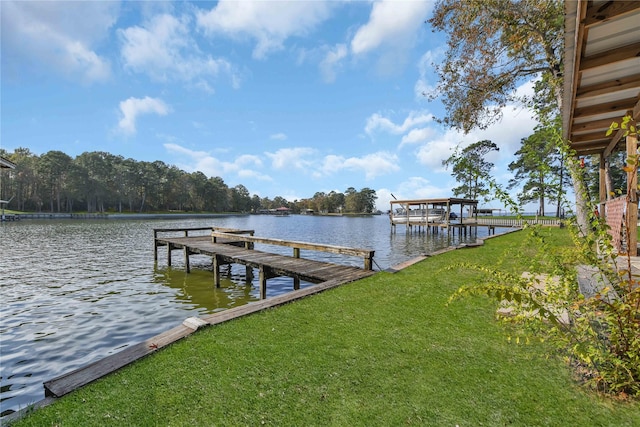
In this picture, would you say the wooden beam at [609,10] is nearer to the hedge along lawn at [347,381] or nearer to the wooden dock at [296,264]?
the hedge along lawn at [347,381]

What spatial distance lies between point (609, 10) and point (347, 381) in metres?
3.82

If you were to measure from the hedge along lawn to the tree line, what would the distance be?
71.1 metres

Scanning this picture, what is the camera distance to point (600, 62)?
129 inches

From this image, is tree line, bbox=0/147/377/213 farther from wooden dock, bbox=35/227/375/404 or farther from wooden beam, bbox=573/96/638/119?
wooden beam, bbox=573/96/638/119

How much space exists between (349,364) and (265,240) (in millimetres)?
6973

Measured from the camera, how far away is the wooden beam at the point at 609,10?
243 centimetres

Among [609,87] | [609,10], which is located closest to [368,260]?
[609,87]

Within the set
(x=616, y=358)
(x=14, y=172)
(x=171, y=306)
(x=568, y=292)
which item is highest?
(x=14, y=172)

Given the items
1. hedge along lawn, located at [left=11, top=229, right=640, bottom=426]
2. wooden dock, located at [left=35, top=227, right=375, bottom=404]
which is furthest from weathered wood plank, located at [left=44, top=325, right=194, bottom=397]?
hedge along lawn, located at [left=11, top=229, right=640, bottom=426]

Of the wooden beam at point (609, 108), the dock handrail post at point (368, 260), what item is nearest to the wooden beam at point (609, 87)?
the wooden beam at point (609, 108)

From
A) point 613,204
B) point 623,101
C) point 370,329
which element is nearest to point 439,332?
point 370,329

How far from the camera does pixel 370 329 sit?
4.01 metres

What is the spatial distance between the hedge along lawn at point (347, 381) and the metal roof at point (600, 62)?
80.3 inches

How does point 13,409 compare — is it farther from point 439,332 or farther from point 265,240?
point 265,240
